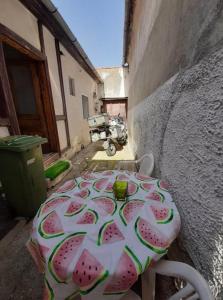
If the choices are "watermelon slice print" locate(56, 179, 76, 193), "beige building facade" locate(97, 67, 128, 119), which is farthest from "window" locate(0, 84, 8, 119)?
"beige building facade" locate(97, 67, 128, 119)

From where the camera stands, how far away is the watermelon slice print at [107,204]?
0.92 m

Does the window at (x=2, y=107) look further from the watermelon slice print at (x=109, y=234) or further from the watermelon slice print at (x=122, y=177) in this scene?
the watermelon slice print at (x=109, y=234)

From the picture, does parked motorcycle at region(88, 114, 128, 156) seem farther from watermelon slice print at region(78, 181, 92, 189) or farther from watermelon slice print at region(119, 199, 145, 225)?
watermelon slice print at region(119, 199, 145, 225)

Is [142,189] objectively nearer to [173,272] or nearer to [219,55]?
[173,272]

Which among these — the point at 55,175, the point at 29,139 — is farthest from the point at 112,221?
the point at 55,175

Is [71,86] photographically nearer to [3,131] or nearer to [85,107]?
[85,107]

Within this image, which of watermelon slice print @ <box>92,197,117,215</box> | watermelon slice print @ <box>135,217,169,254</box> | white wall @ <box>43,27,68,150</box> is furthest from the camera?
white wall @ <box>43,27,68,150</box>

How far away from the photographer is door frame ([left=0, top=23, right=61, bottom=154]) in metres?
2.23

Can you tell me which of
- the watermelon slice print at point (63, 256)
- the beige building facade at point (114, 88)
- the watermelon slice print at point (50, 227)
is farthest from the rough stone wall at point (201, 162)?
the beige building facade at point (114, 88)

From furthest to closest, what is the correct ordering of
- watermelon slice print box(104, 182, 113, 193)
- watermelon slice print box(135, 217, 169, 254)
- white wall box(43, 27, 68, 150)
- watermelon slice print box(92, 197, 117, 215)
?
white wall box(43, 27, 68, 150)
watermelon slice print box(104, 182, 113, 193)
watermelon slice print box(92, 197, 117, 215)
watermelon slice print box(135, 217, 169, 254)

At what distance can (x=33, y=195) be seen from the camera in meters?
2.02

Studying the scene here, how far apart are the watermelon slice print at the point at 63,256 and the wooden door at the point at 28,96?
358 cm

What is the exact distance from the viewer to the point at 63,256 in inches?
25.5

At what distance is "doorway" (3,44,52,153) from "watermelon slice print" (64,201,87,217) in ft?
10.8
